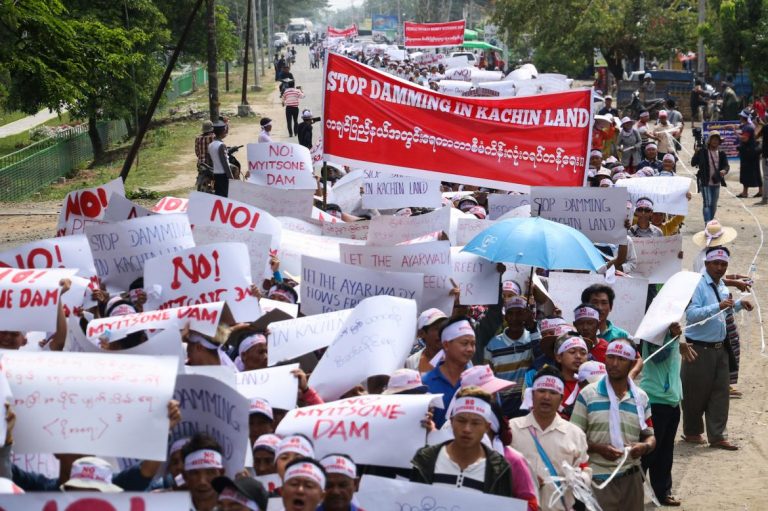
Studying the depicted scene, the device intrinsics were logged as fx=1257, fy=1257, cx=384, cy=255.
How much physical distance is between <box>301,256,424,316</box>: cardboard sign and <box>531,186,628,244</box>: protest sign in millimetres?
2755

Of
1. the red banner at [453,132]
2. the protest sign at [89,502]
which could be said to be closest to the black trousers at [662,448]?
the red banner at [453,132]

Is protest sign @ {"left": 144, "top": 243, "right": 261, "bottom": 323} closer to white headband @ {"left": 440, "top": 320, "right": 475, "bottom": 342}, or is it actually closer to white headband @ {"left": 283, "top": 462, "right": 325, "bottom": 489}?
white headband @ {"left": 440, "top": 320, "right": 475, "bottom": 342}

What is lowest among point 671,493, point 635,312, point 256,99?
point 256,99

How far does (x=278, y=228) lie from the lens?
32.0ft

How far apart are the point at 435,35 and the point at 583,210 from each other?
44.2 m

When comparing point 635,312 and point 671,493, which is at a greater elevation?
point 635,312

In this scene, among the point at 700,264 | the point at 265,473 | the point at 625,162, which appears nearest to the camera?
the point at 265,473

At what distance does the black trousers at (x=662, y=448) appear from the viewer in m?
8.50

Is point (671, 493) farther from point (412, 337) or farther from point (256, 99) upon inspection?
point (256, 99)

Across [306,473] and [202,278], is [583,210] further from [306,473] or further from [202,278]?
[306,473]

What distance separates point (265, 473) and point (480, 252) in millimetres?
3505

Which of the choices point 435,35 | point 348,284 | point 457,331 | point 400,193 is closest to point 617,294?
point 348,284

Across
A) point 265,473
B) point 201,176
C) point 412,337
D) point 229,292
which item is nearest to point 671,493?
point 412,337

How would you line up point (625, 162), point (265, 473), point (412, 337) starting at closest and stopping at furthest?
point (265, 473), point (412, 337), point (625, 162)
